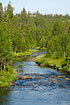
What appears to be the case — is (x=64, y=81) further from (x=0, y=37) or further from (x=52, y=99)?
(x=0, y=37)

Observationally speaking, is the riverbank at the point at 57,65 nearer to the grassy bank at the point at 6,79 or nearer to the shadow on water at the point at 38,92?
the shadow on water at the point at 38,92

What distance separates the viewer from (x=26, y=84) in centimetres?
5662

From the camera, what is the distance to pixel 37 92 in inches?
1965

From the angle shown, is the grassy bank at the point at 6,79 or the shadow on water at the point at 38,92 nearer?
the shadow on water at the point at 38,92

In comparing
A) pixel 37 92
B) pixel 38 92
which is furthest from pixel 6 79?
pixel 38 92

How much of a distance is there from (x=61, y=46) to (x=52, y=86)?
57.4 metres

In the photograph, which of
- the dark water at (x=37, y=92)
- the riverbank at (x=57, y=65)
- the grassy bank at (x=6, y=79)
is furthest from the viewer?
the riverbank at (x=57, y=65)

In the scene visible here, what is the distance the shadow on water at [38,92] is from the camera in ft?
144

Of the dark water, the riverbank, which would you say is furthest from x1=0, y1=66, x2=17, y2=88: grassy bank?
the riverbank

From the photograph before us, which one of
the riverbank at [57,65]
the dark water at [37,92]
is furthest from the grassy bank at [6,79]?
the riverbank at [57,65]

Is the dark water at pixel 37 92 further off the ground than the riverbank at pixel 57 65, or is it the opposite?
the riverbank at pixel 57 65

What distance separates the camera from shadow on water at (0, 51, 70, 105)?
4378 cm

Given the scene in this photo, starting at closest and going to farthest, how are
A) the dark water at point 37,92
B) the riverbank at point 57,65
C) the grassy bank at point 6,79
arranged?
1. the dark water at point 37,92
2. the grassy bank at point 6,79
3. the riverbank at point 57,65

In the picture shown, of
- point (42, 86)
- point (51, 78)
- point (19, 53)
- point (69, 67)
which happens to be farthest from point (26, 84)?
point (19, 53)
